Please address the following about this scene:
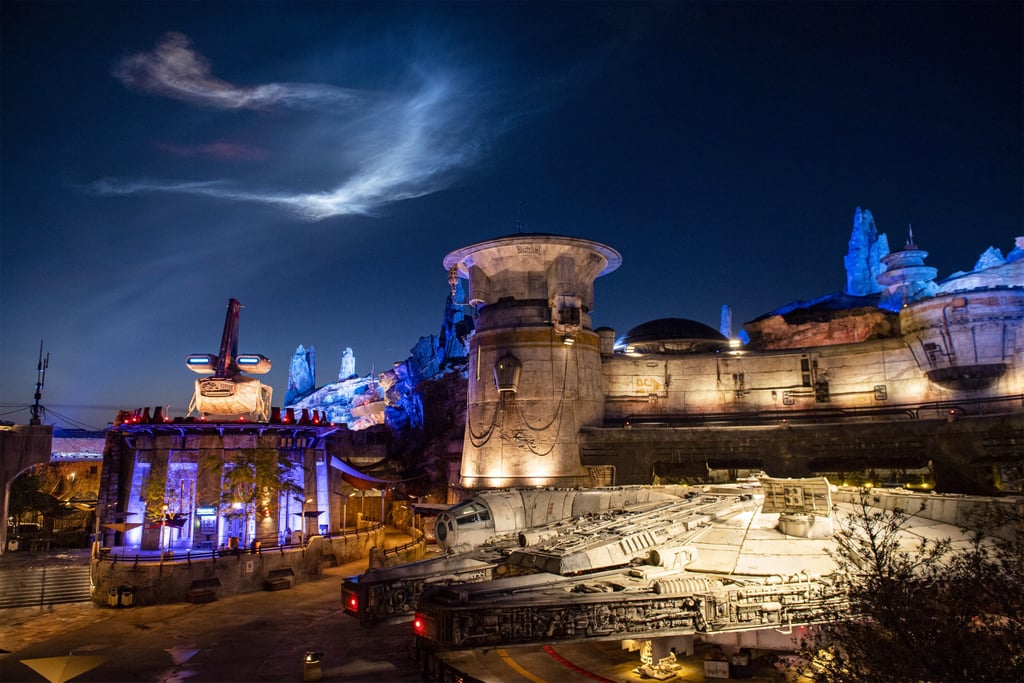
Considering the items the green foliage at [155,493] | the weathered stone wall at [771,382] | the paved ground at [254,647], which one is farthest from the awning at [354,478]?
the weathered stone wall at [771,382]

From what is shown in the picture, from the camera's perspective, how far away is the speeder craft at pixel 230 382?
153 ft

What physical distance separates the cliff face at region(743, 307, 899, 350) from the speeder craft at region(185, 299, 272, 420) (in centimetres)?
4187

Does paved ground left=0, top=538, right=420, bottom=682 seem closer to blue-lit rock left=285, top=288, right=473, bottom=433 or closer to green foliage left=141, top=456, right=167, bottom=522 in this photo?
green foliage left=141, top=456, right=167, bottom=522

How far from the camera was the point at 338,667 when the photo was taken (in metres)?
23.1

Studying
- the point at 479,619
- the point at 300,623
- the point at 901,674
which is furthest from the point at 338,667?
the point at 901,674

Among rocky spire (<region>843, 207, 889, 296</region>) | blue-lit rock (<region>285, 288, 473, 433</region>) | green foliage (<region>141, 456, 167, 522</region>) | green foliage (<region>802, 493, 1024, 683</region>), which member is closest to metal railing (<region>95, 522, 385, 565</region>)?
green foliage (<region>141, 456, 167, 522</region>)

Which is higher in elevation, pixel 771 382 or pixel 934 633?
pixel 771 382

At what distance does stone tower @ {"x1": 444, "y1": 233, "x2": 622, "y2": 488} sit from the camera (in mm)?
43000

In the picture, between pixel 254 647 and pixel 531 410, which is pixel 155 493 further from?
pixel 531 410

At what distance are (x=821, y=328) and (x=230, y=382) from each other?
47142 millimetres

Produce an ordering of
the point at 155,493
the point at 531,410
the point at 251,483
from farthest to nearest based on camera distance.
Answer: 1. the point at 531,410
2. the point at 251,483
3. the point at 155,493

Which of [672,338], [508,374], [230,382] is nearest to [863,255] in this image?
[672,338]

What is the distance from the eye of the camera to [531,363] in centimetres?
4391

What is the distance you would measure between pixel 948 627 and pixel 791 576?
255 inches
